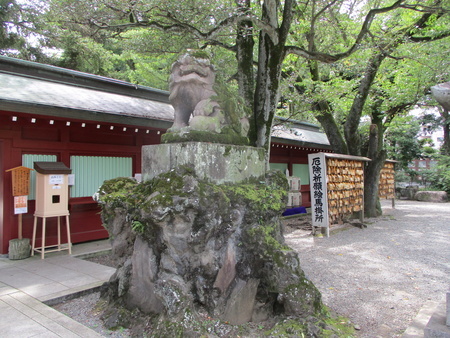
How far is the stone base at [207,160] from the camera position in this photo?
3818mm

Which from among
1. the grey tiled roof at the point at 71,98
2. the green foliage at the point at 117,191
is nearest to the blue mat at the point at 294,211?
the grey tiled roof at the point at 71,98

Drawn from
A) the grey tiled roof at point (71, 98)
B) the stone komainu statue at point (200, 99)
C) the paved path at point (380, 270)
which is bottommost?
the paved path at point (380, 270)

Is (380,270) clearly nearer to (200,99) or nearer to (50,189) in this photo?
(200,99)

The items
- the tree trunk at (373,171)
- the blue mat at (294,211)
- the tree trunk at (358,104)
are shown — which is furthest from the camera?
the blue mat at (294,211)

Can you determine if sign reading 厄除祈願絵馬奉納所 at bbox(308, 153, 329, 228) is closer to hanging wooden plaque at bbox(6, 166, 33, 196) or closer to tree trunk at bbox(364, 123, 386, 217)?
tree trunk at bbox(364, 123, 386, 217)

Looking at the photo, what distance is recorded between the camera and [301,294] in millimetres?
3564

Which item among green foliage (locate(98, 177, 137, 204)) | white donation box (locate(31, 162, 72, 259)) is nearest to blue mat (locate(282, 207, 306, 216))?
white donation box (locate(31, 162, 72, 259))

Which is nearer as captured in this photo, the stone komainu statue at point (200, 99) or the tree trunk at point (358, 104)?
the stone komainu statue at point (200, 99)

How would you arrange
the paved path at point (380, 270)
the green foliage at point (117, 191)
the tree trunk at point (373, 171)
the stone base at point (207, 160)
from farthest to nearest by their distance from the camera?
the tree trunk at point (373, 171) < the paved path at point (380, 270) < the green foliage at point (117, 191) < the stone base at point (207, 160)

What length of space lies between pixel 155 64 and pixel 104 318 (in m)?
14.3

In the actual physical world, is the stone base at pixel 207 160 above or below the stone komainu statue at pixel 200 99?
below

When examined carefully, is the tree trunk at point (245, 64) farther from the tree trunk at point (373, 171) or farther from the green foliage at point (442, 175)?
the green foliage at point (442, 175)

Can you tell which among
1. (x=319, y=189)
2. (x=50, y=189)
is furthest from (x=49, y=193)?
(x=319, y=189)

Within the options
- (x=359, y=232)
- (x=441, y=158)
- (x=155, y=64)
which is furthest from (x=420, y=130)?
(x=155, y=64)
